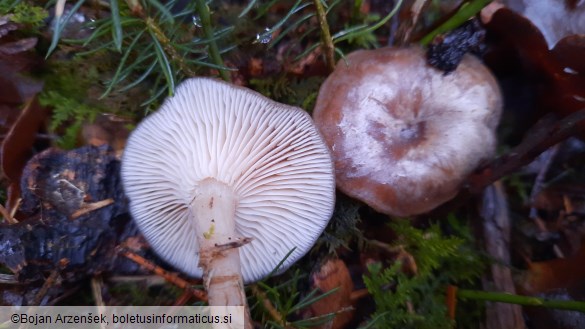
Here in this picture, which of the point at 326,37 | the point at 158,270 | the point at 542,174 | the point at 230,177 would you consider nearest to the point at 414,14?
the point at 326,37

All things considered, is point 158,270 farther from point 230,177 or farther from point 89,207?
point 230,177

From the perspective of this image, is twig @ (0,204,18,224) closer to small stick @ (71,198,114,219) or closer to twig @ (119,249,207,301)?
small stick @ (71,198,114,219)

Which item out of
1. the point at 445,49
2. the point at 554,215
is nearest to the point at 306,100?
the point at 445,49

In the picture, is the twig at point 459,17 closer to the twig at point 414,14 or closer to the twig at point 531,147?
the twig at point 414,14


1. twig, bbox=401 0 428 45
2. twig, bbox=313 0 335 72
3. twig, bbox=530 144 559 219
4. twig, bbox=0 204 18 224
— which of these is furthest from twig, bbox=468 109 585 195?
twig, bbox=0 204 18 224

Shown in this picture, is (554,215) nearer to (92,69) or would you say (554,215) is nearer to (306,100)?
(306,100)

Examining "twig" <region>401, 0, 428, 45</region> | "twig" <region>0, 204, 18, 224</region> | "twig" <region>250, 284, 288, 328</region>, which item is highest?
"twig" <region>401, 0, 428, 45</region>
